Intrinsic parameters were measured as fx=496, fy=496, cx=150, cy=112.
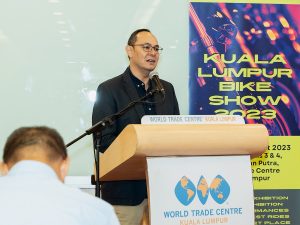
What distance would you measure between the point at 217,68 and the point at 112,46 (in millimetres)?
937

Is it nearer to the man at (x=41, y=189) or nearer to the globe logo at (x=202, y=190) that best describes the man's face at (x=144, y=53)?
the globe logo at (x=202, y=190)

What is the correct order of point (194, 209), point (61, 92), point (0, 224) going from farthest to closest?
point (61, 92) → point (194, 209) → point (0, 224)

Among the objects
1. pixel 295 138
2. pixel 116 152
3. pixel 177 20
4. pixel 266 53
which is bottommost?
pixel 116 152

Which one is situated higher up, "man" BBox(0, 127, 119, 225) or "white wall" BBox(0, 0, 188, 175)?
"white wall" BBox(0, 0, 188, 175)

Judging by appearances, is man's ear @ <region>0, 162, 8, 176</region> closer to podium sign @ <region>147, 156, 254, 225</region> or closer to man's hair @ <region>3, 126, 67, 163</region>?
man's hair @ <region>3, 126, 67, 163</region>

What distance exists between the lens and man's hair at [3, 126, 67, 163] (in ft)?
4.57

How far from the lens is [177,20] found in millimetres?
4324

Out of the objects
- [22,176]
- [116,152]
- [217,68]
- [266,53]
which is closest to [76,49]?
[217,68]

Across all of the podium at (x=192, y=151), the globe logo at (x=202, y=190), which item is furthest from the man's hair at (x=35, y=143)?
the globe logo at (x=202, y=190)

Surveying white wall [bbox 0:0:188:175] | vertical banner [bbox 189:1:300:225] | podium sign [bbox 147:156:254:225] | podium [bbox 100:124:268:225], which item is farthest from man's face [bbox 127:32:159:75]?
podium sign [bbox 147:156:254:225]

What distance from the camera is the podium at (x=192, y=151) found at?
218 cm

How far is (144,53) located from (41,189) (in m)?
2.20

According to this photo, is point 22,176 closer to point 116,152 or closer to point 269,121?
point 116,152

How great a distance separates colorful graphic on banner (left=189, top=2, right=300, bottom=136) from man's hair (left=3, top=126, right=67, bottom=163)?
9.78 feet
